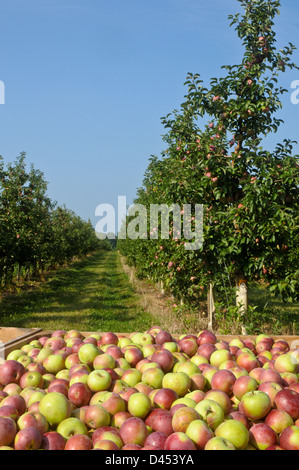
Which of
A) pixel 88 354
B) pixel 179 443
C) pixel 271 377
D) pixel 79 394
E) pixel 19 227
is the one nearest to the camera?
pixel 179 443

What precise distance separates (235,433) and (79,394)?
0.87 meters

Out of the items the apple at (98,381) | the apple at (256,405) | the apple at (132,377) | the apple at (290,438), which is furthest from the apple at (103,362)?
the apple at (290,438)

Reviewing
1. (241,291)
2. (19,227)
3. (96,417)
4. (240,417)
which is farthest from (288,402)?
(19,227)

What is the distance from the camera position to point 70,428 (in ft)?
6.12

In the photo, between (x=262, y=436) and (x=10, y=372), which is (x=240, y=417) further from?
(x=10, y=372)

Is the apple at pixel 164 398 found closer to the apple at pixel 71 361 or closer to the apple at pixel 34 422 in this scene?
the apple at pixel 34 422

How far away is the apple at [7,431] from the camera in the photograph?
1732 millimetres

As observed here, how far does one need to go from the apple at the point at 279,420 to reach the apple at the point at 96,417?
0.79 meters

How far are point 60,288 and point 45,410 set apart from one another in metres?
14.5

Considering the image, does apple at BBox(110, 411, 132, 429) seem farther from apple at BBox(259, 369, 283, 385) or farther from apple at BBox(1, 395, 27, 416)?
apple at BBox(259, 369, 283, 385)

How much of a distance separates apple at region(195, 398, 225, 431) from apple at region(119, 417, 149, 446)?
0.28m

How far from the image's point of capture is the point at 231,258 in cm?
601

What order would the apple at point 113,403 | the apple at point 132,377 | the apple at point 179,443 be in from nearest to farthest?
the apple at point 179,443
the apple at point 113,403
the apple at point 132,377
